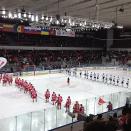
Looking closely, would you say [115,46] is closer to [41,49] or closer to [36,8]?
[41,49]

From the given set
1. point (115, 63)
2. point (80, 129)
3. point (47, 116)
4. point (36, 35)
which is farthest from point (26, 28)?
point (80, 129)

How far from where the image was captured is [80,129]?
18.9ft

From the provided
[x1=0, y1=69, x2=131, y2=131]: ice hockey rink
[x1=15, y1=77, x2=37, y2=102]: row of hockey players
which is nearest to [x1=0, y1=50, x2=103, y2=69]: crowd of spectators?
[x1=15, y1=77, x2=37, y2=102]: row of hockey players

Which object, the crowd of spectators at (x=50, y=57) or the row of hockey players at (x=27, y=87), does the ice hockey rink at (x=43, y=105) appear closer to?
the row of hockey players at (x=27, y=87)

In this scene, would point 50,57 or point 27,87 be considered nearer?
point 27,87

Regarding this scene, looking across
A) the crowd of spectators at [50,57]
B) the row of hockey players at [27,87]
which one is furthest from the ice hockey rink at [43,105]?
the crowd of spectators at [50,57]

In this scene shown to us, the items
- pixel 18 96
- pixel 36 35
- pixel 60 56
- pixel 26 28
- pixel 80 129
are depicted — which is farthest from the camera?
pixel 60 56

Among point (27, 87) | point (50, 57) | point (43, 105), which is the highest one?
point (50, 57)

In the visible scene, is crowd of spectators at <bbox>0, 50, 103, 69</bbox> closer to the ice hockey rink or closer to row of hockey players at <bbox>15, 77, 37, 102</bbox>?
row of hockey players at <bbox>15, 77, 37, 102</bbox>

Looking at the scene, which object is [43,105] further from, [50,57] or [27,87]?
[50,57]

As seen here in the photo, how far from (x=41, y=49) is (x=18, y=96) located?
15683 millimetres

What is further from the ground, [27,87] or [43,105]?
[27,87]

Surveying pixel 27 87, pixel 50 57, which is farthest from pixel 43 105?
pixel 50 57

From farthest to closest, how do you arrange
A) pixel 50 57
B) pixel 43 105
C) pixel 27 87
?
pixel 50 57 < pixel 27 87 < pixel 43 105
